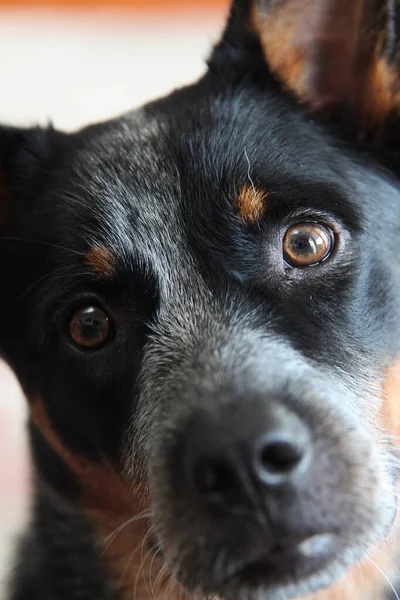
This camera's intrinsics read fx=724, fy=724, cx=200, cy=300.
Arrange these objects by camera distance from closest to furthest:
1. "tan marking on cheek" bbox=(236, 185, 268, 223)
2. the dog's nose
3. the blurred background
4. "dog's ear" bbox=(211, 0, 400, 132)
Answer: the dog's nose, "tan marking on cheek" bbox=(236, 185, 268, 223), "dog's ear" bbox=(211, 0, 400, 132), the blurred background

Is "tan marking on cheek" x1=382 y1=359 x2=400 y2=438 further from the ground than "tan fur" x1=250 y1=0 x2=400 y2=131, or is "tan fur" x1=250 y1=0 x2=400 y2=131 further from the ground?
"tan fur" x1=250 y1=0 x2=400 y2=131

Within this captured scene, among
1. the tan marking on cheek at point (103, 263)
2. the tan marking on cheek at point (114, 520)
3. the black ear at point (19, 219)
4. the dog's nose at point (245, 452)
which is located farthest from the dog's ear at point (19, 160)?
the dog's nose at point (245, 452)

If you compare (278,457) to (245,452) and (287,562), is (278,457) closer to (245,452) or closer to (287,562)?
(245,452)

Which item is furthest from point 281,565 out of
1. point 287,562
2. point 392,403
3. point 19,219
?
point 19,219

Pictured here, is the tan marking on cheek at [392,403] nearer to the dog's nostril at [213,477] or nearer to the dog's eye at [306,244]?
the dog's eye at [306,244]

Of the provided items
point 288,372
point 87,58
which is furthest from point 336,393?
point 87,58

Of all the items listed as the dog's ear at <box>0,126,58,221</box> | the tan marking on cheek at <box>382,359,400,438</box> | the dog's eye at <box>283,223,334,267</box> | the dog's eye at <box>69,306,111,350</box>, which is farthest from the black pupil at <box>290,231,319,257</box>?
the dog's ear at <box>0,126,58,221</box>

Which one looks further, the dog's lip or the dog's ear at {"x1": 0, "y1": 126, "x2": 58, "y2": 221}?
the dog's ear at {"x1": 0, "y1": 126, "x2": 58, "y2": 221}

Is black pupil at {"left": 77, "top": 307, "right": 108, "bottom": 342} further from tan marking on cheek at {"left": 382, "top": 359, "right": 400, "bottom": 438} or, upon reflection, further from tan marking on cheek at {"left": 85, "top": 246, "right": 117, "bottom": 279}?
tan marking on cheek at {"left": 382, "top": 359, "right": 400, "bottom": 438}
